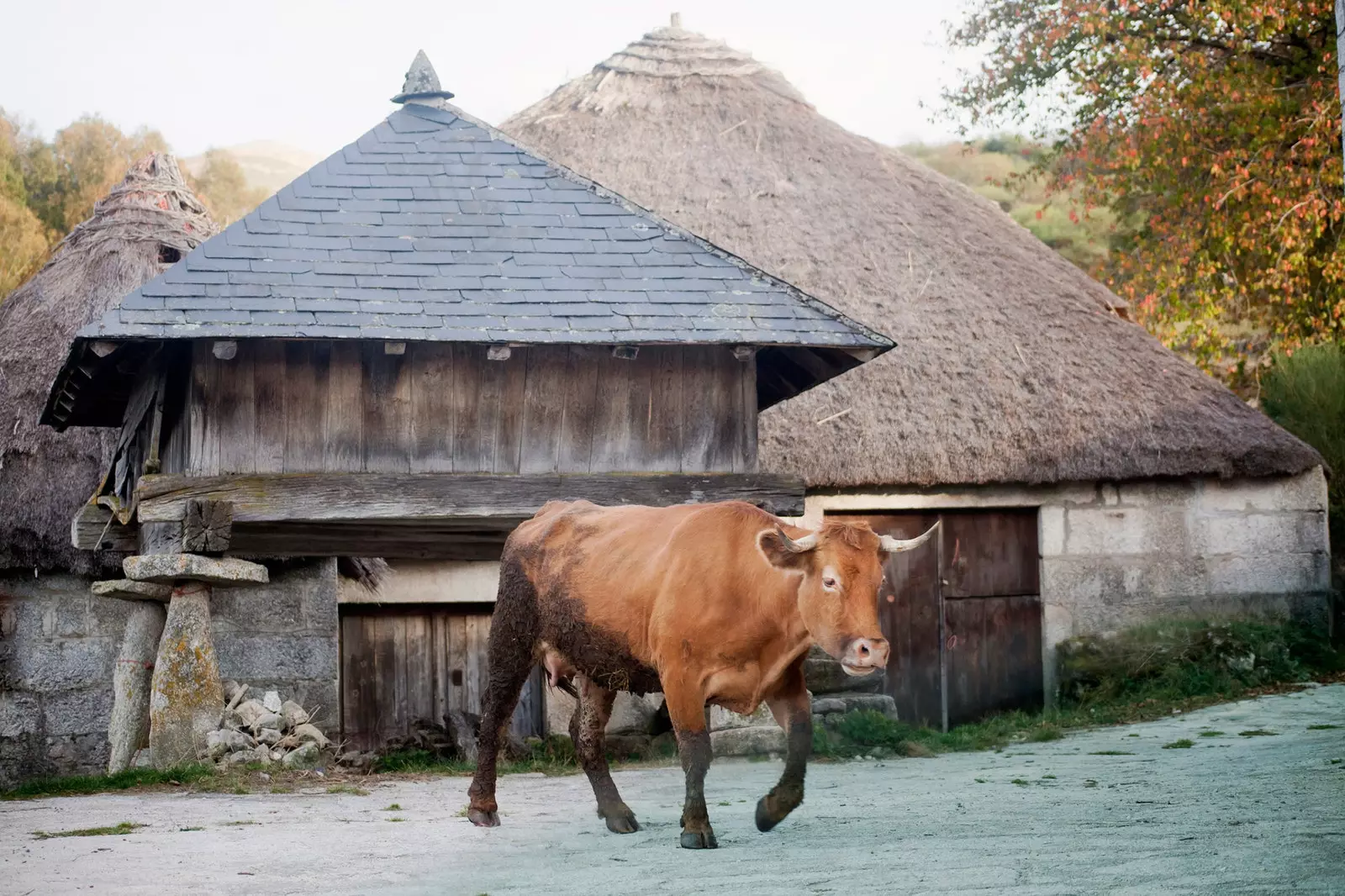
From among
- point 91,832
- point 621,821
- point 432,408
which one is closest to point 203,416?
point 432,408

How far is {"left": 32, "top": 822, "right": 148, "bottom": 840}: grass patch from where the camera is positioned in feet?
20.8

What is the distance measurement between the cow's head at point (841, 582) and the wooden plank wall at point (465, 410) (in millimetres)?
3853

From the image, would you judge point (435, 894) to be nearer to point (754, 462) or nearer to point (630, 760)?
point (754, 462)

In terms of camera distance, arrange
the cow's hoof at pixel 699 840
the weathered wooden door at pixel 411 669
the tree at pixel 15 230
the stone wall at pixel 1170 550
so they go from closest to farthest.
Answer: the cow's hoof at pixel 699 840
the weathered wooden door at pixel 411 669
the stone wall at pixel 1170 550
the tree at pixel 15 230

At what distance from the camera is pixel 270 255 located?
8.79 metres

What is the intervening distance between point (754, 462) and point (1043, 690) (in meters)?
4.79

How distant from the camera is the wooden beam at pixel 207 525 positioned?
8.33 meters

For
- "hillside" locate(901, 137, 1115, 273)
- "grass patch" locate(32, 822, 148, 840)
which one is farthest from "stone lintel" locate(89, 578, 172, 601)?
"hillside" locate(901, 137, 1115, 273)

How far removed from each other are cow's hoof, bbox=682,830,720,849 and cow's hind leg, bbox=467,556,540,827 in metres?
1.23

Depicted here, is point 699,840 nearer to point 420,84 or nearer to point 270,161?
point 420,84

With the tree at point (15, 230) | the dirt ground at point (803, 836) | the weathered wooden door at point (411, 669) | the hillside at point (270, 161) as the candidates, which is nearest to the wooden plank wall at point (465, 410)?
the dirt ground at point (803, 836)

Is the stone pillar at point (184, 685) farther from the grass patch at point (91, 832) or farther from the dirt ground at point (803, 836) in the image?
the grass patch at point (91, 832)

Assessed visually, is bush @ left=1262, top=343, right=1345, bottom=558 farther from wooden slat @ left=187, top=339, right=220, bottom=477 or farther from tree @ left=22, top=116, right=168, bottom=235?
tree @ left=22, top=116, right=168, bottom=235

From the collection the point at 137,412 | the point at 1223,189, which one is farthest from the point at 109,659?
the point at 1223,189
